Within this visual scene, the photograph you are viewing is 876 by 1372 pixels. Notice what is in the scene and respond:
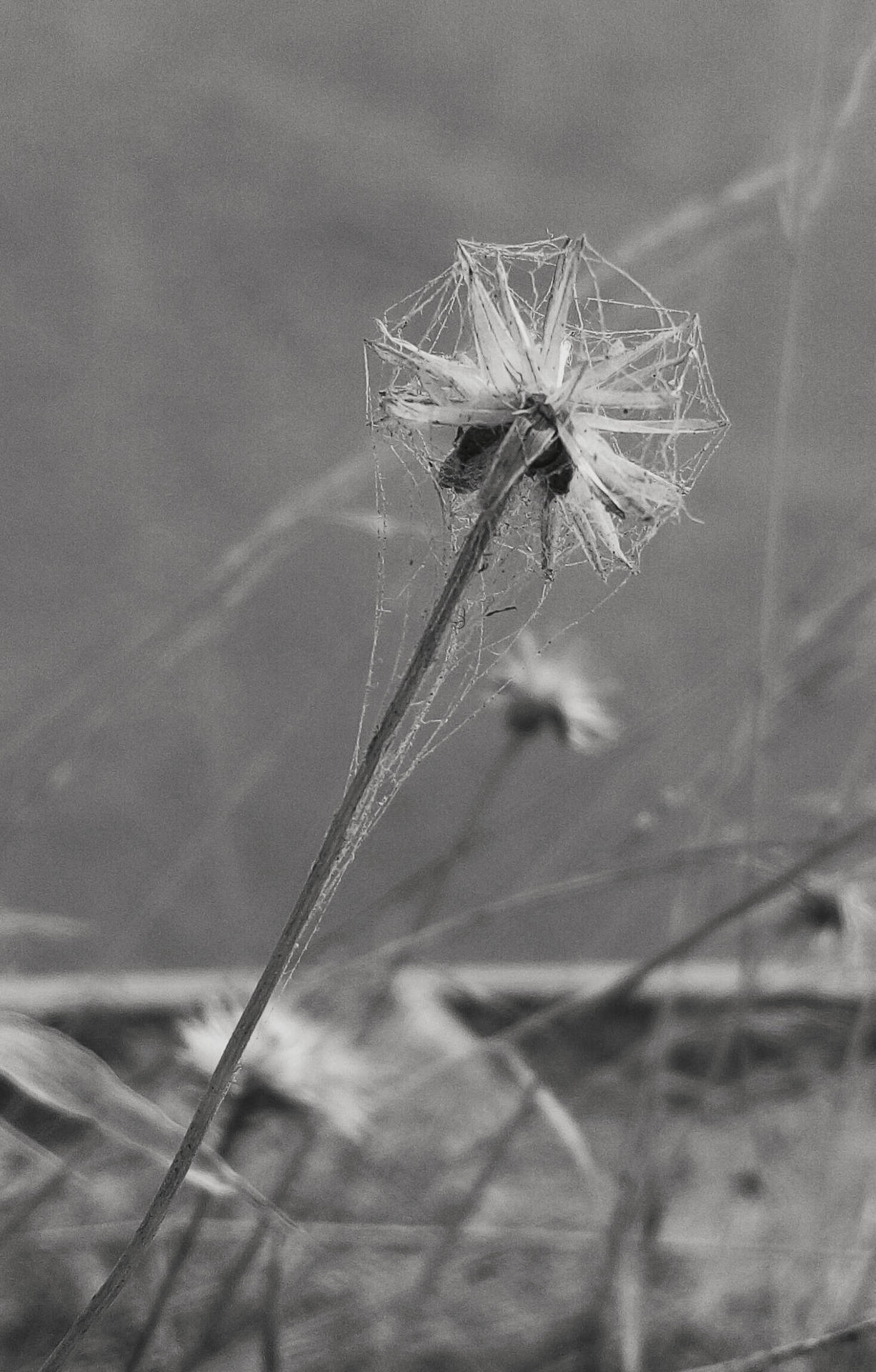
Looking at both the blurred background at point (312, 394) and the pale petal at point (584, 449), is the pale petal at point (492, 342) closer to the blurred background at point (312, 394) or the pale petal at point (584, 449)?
the pale petal at point (584, 449)

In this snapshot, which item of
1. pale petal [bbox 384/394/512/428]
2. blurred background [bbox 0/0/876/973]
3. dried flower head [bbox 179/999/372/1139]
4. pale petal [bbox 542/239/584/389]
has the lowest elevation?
pale petal [bbox 384/394/512/428]

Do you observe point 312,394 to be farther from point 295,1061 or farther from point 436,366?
point 436,366

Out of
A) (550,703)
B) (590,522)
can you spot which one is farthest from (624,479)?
(550,703)

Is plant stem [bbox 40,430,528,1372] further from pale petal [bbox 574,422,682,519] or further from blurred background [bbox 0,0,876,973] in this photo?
blurred background [bbox 0,0,876,973]

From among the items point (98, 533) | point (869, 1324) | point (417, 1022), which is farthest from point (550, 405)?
point (98, 533)

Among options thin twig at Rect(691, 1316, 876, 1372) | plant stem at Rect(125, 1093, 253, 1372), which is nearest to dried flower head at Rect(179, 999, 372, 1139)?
plant stem at Rect(125, 1093, 253, 1372)

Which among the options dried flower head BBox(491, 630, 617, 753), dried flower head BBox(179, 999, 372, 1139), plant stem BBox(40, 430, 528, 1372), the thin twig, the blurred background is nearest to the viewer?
plant stem BBox(40, 430, 528, 1372)
